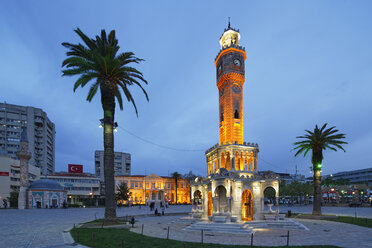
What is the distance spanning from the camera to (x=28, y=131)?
9988 cm

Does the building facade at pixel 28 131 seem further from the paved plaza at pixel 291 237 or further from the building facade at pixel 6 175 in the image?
the paved plaza at pixel 291 237

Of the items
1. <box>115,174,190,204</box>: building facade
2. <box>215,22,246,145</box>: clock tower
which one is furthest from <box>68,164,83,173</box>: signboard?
<box>215,22,246,145</box>: clock tower

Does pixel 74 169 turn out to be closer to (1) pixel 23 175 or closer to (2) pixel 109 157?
(1) pixel 23 175

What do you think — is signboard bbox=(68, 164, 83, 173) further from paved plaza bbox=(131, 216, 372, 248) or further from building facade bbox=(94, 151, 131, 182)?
paved plaza bbox=(131, 216, 372, 248)

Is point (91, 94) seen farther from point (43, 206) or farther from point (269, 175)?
point (43, 206)

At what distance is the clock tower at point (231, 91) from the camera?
35.0 meters

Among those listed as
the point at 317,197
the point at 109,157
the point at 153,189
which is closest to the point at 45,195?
the point at 109,157

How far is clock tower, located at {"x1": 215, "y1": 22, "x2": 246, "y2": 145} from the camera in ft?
115

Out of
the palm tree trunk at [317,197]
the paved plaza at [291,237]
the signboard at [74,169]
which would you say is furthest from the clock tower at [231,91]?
the signboard at [74,169]

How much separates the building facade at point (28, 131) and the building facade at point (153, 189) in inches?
1279

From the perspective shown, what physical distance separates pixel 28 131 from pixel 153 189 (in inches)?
2003

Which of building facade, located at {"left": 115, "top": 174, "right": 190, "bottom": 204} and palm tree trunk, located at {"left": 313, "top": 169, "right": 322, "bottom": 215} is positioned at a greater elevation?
palm tree trunk, located at {"left": 313, "top": 169, "right": 322, "bottom": 215}

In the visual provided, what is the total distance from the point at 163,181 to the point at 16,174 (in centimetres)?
5126

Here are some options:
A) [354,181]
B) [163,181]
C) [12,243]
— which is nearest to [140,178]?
[163,181]
